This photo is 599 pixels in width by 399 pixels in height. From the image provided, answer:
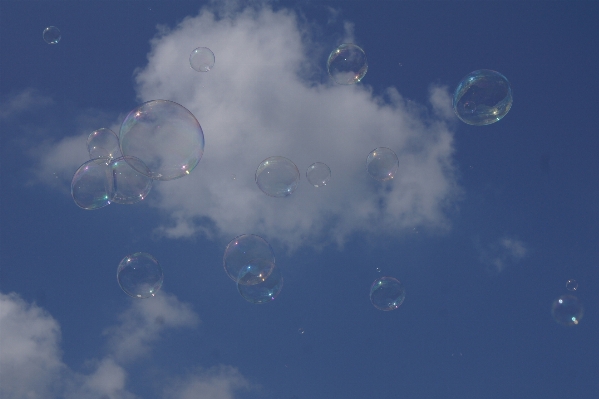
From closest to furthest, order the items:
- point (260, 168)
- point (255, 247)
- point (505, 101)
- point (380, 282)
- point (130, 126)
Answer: point (130, 126) → point (505, 101) → point (255, 247) → point (260, 168) → point (380, 282)

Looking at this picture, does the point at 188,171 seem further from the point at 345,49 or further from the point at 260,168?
the point at 345,49

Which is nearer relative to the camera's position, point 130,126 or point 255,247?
point 130,126

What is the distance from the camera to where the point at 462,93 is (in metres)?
17.2

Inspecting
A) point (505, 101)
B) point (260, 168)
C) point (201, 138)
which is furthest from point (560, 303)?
point (201, 138)

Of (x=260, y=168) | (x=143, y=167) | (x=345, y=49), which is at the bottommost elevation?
(x=143, y=167)

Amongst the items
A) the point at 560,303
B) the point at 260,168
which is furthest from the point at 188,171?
the point at 560,303

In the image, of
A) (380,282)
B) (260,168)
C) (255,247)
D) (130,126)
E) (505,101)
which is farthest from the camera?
(380,282)

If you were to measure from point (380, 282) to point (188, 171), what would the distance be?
1066 centimetres

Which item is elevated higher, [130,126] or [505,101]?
[505,101]

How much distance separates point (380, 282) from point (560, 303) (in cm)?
835

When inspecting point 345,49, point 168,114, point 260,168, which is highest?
point 345,49

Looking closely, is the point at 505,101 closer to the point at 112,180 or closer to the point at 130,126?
the point at 130,126

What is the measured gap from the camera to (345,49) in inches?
814

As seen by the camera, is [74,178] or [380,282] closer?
[74,178]
